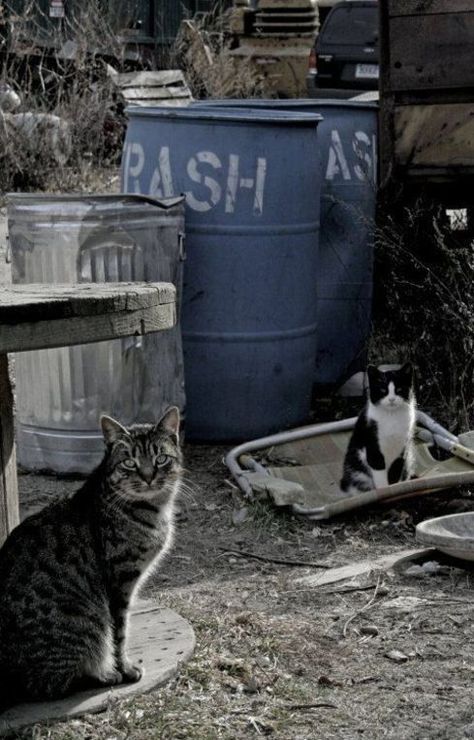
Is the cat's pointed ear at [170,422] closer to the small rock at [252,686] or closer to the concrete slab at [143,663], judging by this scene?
the concrete slab at [143,663]

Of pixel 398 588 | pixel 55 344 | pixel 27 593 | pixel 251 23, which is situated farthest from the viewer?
pixel 251 23

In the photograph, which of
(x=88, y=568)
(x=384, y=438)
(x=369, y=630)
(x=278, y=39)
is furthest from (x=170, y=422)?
(x=278, y=39)

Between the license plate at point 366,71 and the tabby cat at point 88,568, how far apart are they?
12.4m

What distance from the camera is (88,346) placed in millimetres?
5375

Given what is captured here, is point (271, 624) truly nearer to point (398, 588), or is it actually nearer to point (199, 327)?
point (398, 588)

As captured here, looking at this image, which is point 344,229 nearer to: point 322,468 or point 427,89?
point 427,89

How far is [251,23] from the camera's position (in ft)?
56.1

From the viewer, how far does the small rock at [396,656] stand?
12.0ft

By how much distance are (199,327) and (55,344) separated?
3082 millimetres

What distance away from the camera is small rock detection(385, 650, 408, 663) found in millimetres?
3658

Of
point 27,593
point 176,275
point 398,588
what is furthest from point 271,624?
point 176,275

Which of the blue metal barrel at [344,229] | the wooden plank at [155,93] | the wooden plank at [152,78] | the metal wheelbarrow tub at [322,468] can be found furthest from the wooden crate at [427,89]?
the wooden plank at [152,78]

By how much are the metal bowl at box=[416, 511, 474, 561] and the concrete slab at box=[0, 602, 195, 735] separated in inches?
38.8

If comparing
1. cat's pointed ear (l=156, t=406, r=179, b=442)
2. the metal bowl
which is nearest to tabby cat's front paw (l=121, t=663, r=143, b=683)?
cat's pointed ear (l=156, t=406, r=179, b=442)
